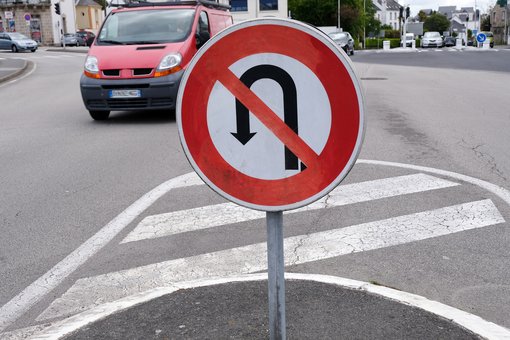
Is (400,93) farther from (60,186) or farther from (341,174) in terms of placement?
(341,174)

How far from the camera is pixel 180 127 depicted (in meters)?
2.81

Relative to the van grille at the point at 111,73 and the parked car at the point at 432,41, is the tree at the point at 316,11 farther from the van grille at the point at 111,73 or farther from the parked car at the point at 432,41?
the van grille at the point at 111,73

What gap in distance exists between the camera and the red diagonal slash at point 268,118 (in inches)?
104

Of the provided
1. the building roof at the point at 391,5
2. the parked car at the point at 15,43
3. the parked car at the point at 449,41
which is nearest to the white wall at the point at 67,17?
the parked car at the point at 15,43

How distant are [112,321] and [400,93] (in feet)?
47.9

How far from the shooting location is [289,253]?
4906 mm

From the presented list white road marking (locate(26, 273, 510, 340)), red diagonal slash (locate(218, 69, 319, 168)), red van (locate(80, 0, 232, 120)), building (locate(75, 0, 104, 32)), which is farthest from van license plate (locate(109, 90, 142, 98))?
building (locate(75, 0, 104, 32))

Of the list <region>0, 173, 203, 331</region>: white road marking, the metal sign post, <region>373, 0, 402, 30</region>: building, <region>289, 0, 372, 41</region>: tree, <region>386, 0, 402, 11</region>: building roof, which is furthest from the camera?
<region>386, 0, 402, 11</region>: building roof

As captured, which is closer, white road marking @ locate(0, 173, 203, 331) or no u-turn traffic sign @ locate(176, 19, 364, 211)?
no u-turn traffic sign @ locate(176, 19, 364, 211)

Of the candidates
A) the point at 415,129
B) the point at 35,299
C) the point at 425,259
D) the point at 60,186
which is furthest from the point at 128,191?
the point at 415,129

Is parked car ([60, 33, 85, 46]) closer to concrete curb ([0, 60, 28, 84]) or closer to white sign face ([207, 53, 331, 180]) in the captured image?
concrete curb ([0, 60, 28, 84])

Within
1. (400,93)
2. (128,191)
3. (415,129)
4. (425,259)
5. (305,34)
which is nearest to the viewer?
(305,34)

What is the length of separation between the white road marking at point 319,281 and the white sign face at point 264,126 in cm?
143

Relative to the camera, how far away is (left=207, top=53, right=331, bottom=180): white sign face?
8.61ft
